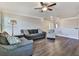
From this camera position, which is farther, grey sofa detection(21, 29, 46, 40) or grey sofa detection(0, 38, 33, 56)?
grey sofa detection(21, 29, 46, 40)

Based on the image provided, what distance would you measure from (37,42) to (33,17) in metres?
0.54

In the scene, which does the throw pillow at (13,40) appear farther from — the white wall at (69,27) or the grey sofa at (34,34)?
the white wall at (69,27)

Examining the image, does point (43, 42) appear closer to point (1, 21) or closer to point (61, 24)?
point (61, 24)

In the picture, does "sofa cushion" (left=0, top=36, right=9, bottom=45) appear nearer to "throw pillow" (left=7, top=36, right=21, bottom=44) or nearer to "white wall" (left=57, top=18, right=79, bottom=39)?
"throw pillow" (left=7, top=36, right=21, bottom=44)

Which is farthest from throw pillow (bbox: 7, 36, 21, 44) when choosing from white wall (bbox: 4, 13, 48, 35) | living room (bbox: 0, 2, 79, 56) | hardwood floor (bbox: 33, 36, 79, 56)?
hardwood floor (bbox: 33, 36, 79, 56)

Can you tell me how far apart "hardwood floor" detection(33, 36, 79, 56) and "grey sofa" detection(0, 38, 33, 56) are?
11cm

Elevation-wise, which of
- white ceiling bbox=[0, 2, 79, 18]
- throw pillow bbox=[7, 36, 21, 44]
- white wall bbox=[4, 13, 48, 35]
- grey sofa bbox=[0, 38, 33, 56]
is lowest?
grey sofa bbox=[0, 38, 33, 56]

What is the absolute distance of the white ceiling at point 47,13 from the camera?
2.16 meters

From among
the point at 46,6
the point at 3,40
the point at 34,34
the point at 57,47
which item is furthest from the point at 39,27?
the point at 3,40

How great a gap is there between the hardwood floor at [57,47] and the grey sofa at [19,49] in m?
0.11

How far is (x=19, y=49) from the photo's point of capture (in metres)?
2.18

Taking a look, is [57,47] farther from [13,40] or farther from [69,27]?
[13,40]

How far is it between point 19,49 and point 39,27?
615 mm

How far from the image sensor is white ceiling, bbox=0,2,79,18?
7.09 ft
